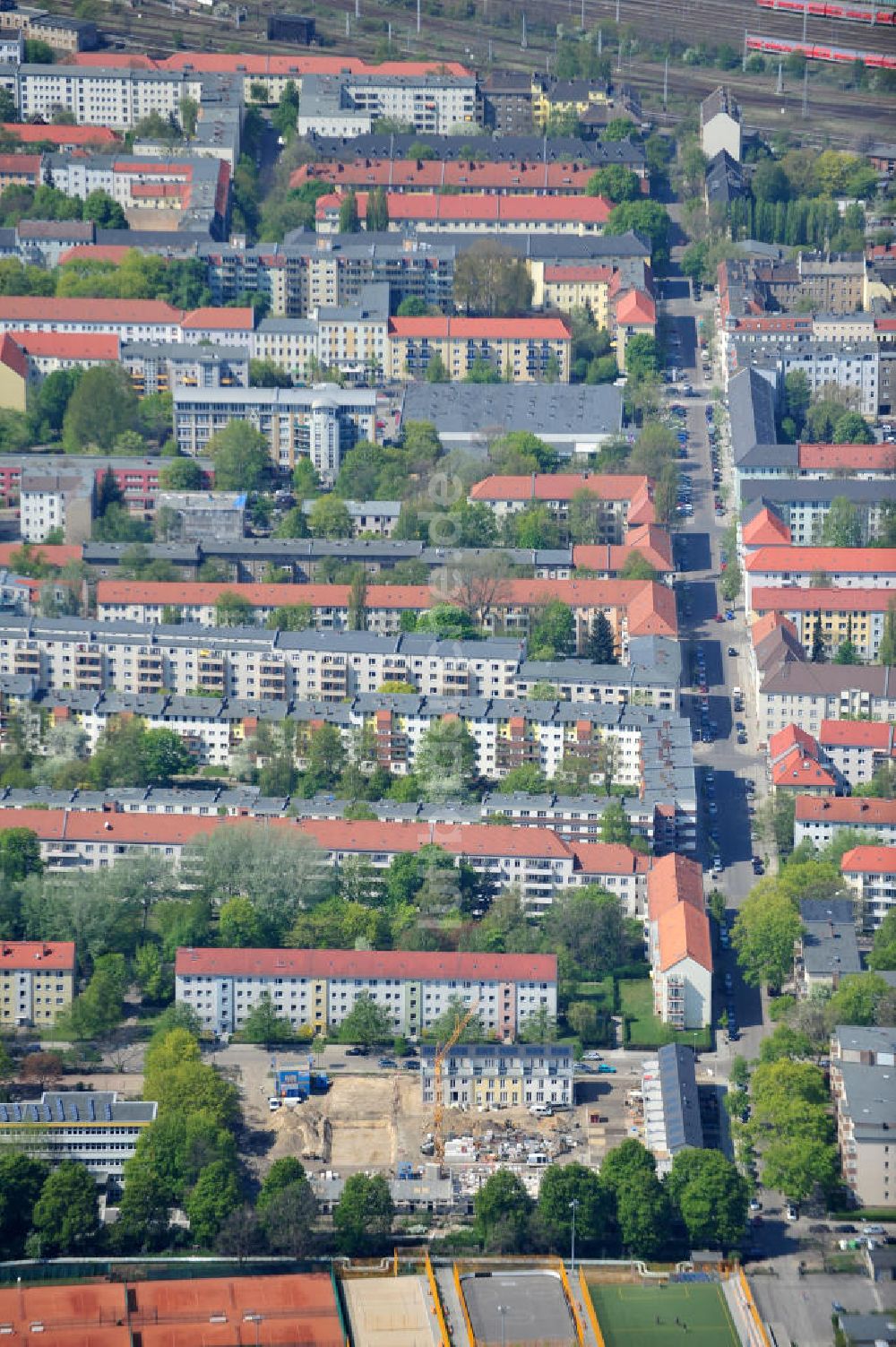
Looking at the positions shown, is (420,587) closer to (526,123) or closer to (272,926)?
(272,926)

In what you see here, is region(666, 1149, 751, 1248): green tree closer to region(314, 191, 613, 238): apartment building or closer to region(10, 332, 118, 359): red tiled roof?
region(10, 332, 118, 359): red tiled roof

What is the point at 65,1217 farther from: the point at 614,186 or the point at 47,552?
the point at 614,186

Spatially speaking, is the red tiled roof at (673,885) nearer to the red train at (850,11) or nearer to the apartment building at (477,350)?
the apartment building at (477,350)

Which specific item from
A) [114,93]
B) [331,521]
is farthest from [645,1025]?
[114,93]

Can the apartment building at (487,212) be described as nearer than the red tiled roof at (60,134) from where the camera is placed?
Yes

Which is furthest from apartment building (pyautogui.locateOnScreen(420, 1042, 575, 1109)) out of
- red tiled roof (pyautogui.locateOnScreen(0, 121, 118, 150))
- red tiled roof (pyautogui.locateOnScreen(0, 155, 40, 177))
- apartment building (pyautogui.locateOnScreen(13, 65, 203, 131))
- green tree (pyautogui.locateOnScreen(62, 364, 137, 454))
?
apartment building (pyautogui.locateOnScreen(13, 65, 203, 131))

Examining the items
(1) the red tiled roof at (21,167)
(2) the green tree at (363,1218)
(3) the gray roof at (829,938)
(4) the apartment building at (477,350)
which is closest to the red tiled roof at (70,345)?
(4) the apartment building at (477,350)
